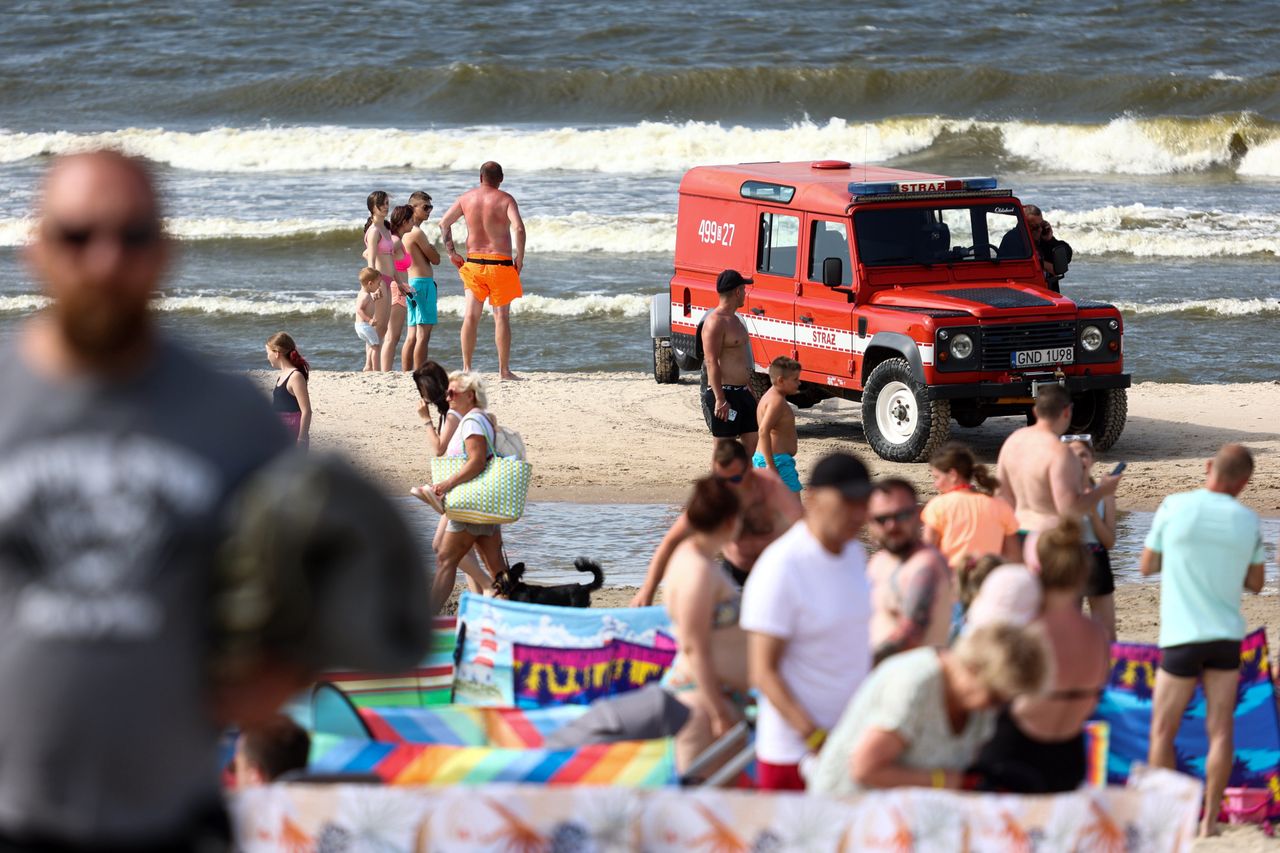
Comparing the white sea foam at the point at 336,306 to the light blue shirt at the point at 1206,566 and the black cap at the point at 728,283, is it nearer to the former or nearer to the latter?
the black cap at the point at 728,283

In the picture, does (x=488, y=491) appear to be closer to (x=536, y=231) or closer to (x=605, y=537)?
(x=605, y=537)

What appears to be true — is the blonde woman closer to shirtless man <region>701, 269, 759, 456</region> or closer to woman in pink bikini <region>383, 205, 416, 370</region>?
shirtless man <region>701, 269, 759, 456</region>

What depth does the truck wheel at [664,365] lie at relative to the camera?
52.2 ft

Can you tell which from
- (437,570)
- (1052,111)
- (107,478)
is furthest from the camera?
(1052,111)

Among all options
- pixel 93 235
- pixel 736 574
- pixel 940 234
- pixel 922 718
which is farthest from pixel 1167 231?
pixel 93 235

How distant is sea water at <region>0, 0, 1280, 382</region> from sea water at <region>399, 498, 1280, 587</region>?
614 centimetres

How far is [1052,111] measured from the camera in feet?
131

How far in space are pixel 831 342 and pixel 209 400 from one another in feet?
36.7

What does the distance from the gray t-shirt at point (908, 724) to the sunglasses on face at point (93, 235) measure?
2.68 metres

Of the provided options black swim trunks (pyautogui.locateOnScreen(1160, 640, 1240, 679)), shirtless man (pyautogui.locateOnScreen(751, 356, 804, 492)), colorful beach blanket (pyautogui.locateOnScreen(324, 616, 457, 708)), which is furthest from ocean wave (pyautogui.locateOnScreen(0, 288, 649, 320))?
black swim trunks (pyautogui.locateOnScreen(1160, 640, 1240, 679))

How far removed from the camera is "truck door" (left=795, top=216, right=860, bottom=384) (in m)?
13.1

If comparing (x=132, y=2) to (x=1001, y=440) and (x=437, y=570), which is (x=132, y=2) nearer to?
(x=1001, y=440)

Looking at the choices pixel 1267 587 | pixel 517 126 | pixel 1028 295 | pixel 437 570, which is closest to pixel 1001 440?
pixel 1028 295

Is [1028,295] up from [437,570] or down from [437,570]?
up
